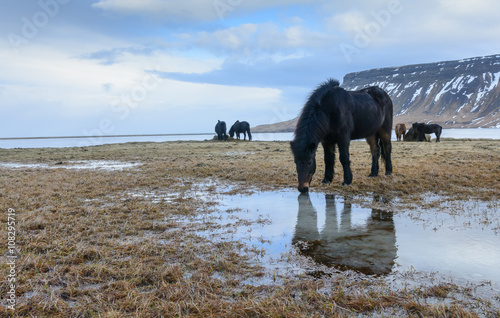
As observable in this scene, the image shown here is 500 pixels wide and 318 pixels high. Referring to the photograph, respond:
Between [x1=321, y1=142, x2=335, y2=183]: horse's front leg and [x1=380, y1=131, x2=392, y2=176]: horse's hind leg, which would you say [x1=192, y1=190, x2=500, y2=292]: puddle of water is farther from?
[x1=380, y1=131, x2=392, y2=176]: horse's hind leg

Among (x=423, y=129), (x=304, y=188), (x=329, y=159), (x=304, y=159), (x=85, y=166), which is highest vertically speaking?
(x=423, y=129)

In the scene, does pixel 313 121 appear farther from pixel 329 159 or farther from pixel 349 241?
pixel 349 241

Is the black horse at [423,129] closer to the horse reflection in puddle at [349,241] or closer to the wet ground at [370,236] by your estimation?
the wet ground at [370,236]

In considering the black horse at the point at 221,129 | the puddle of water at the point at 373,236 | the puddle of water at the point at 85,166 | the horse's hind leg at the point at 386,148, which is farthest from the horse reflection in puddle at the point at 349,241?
the black horse at the point at 221,129

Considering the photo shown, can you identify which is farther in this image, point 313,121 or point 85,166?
point 85,166

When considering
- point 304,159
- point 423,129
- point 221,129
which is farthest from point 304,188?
point 221,129

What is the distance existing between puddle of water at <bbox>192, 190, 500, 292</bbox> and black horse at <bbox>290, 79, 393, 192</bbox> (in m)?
1.12

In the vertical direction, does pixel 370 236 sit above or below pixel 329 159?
below

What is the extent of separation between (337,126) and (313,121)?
2.89ft

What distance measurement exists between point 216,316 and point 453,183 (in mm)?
7133

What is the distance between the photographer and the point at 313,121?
22.5ft

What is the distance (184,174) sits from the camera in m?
10.6

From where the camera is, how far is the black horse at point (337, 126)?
21.9 ft

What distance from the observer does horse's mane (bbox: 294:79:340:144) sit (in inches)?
264
